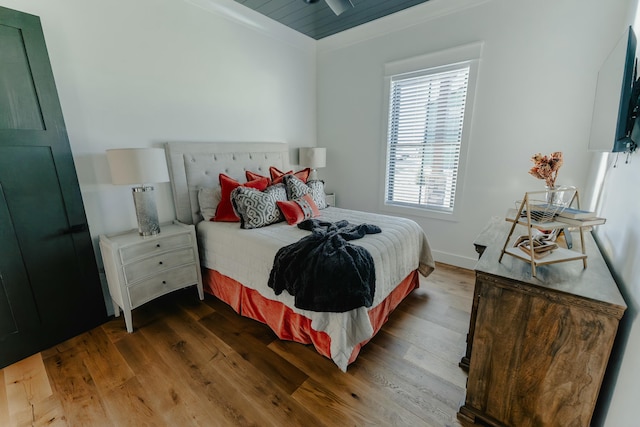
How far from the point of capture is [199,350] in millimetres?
1852

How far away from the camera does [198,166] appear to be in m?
2.62

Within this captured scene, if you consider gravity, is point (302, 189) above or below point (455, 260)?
above

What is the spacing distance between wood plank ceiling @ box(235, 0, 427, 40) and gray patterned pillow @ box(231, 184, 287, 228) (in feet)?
6.31

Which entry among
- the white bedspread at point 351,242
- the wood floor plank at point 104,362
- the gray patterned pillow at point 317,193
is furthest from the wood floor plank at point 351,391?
the gray patterned pillow at point 317,193

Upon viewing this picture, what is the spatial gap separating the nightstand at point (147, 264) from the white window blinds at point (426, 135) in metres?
2.49

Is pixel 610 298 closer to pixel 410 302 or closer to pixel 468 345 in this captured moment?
pixel 468 345

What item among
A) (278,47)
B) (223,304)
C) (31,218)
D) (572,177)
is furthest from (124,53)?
(572,177)

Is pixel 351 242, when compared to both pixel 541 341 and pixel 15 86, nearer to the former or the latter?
pixel 541 341

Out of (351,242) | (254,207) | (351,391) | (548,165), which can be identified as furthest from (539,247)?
(254,207)

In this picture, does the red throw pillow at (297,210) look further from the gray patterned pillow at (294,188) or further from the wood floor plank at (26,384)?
the wood floor plank at (26,384)

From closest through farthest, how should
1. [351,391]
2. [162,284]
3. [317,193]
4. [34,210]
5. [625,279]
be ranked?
[625,279], [351,391], [34,210], [162,284], [317,193]

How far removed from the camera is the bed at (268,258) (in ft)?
5.39

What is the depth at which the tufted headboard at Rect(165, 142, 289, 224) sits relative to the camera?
2.50 meters

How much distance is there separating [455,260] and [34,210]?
12.4ft
